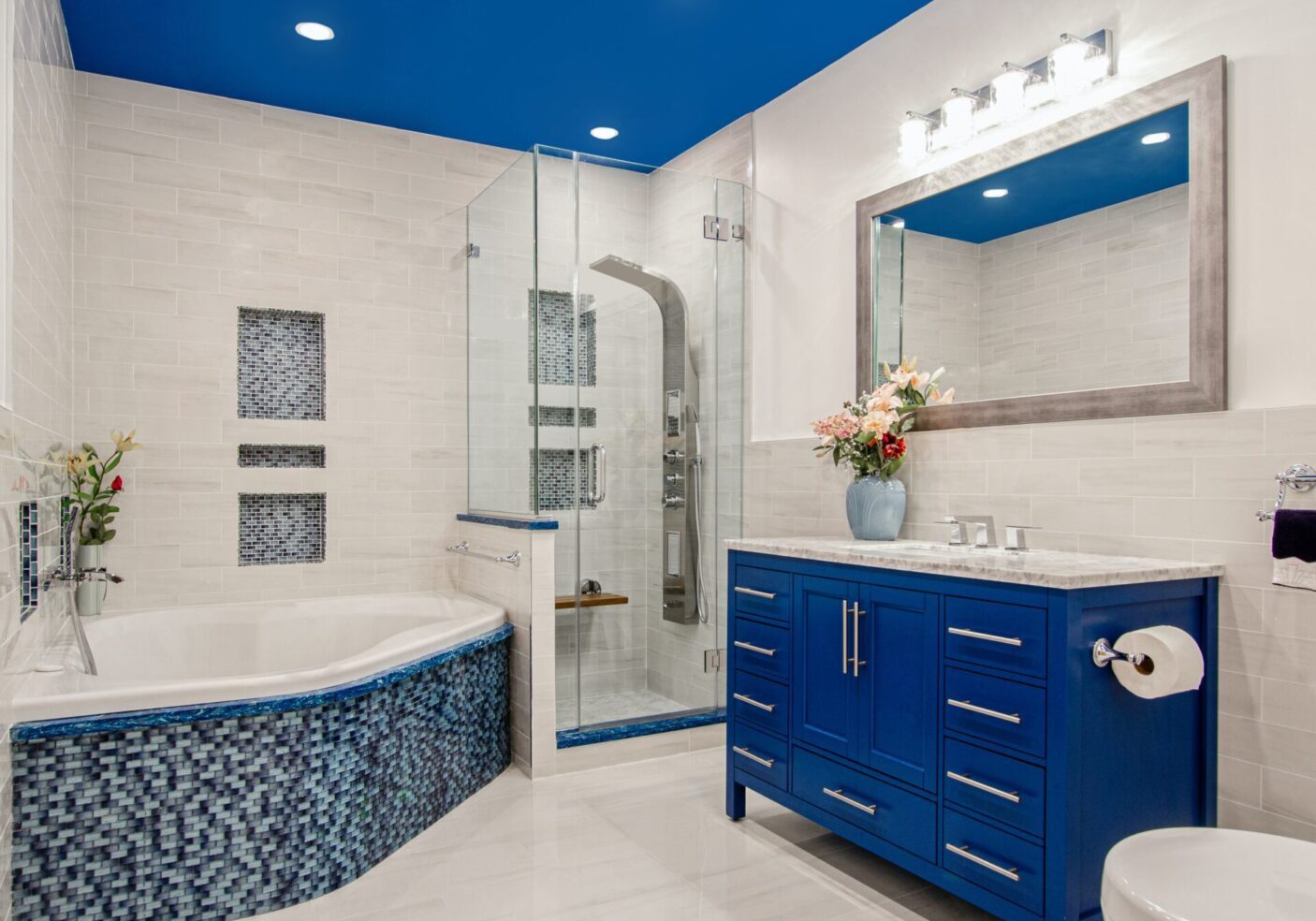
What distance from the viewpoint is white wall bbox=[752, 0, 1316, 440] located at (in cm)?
197

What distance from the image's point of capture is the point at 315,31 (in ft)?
10.4

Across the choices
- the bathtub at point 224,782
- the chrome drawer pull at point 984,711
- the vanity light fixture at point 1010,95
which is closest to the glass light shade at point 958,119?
the vanity light fixture at point 1010,95

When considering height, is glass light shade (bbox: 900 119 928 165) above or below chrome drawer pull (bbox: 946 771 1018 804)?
above

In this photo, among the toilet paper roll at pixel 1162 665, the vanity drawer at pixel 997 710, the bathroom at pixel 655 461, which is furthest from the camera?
the bathroom at pixel 655 461

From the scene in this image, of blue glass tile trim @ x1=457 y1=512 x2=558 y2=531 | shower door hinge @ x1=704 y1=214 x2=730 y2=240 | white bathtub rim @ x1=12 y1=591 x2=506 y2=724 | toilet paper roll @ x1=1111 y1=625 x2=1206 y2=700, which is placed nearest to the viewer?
toilet paper roll @ x1=1111 y1=625 x2=1206 y2=700

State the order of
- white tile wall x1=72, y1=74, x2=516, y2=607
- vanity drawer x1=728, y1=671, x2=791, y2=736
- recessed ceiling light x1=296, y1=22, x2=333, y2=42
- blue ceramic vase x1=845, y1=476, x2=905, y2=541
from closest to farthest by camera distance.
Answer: vanity drawer x1=728, y1=671, x2=791, y2=736
blue ceramic vase x1=845, y1=476, x2=905, y2=541
recessed ceiling light x1=296, y1=22, x2=333, y2=42
white tile wall x1=72, y1=74, x2=516, y2=607

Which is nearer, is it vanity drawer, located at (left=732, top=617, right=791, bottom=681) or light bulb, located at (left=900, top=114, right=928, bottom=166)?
vanity drawer, located at (left=732, top=617, right=791, bottom=681)

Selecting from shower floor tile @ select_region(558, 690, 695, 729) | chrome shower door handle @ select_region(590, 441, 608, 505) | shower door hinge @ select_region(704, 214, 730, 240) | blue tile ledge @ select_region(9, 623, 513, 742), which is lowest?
shower floor tile @ select_region(558, 690, 695, 729)

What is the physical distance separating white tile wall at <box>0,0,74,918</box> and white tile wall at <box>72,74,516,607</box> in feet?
0.66

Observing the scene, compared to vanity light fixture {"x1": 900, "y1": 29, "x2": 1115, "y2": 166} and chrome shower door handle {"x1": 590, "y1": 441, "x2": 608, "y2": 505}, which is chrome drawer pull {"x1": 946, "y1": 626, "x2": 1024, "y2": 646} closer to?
vanity light fixture {"x1": 900, "y1": 29, "x2": 1115, "y2": 166}

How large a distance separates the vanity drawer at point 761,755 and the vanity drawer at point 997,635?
77 centimetres

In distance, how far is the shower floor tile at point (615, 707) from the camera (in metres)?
3.37

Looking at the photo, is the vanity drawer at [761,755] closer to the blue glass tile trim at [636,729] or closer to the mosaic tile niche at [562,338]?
the blue glass tile trim at [636,729]

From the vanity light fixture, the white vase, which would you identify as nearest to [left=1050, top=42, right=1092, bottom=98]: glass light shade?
the vanity light fixture
